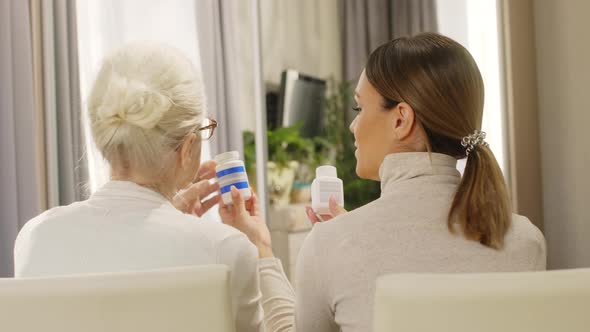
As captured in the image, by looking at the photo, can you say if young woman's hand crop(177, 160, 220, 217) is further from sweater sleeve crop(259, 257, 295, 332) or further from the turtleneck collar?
the turtleneck collar

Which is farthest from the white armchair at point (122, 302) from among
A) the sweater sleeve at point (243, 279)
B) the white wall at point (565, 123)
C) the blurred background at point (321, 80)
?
the white wall at point (565, 123)

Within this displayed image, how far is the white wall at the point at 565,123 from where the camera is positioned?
9.80 feet

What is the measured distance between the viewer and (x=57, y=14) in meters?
2.37

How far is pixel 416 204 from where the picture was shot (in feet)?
3.53

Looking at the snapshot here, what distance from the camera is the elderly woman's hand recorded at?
169 cm

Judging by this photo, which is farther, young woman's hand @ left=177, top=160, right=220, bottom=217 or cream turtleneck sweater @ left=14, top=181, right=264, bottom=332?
young woman's hand @ left=177, top=160, right=220, bottom=217

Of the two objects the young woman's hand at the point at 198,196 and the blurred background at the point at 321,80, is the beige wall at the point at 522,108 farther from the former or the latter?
the young woman's hand at the point at 198,196

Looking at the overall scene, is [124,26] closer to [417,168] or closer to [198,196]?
[198,196]

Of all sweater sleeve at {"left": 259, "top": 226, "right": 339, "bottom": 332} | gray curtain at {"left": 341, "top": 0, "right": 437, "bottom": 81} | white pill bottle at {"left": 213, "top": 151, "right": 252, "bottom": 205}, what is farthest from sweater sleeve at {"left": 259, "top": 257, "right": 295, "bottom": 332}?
gray curtain at {"left": 341, "top": 0, "right": 437, "bottom": 81}

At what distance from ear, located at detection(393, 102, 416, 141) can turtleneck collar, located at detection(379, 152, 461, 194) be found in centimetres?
4

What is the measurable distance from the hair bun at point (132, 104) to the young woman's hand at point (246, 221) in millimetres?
403

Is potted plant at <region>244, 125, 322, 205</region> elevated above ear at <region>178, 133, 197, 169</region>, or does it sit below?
below

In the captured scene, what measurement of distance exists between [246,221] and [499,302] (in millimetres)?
847

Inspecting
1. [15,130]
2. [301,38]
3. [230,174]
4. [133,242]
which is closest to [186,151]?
[133,242]
